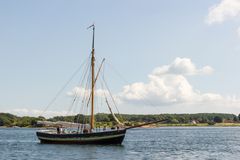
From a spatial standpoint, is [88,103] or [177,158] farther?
[88,103]

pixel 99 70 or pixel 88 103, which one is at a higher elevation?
pixel 99 70

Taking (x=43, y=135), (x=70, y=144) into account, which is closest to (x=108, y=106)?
(x=70, y=144)

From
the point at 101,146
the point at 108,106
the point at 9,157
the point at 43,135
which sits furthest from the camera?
the point at 43,135

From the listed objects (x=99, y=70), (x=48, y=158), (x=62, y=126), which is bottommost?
(x=48, y=158)

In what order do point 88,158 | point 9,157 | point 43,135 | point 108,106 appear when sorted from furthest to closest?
1. point 43,135
2. point 108,106
3. point 9,157
4. point 88,158

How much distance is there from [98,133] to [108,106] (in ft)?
21.7

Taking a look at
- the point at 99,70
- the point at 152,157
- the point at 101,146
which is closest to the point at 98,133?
the point at 101,146

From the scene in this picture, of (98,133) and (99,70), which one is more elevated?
(99,70)

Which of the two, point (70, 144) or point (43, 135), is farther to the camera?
point (43, 135)

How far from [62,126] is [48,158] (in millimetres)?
32305

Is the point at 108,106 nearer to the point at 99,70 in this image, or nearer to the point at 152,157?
the point at 99,70

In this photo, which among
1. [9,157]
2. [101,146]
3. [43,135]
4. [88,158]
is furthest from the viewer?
[43,135]

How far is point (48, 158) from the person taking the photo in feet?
210

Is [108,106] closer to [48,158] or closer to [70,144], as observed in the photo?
[70,144]
